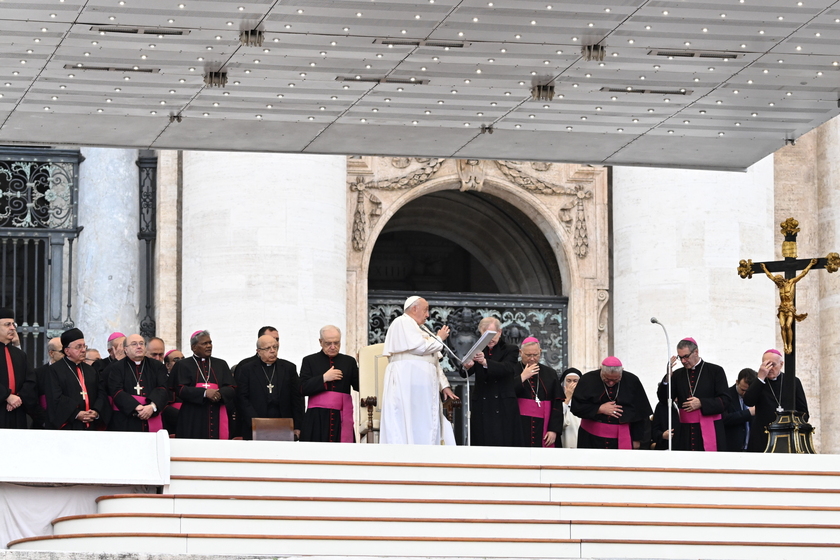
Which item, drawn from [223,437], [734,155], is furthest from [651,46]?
[223,437]

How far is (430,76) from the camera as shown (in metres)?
12.6

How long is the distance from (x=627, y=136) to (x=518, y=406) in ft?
8.01

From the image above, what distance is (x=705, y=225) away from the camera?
54.6ft

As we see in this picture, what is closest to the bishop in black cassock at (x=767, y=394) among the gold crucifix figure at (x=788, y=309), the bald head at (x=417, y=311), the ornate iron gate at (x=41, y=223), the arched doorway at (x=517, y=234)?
the gold crucifix figure at (x=788, y=309)

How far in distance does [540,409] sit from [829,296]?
527 centimetres

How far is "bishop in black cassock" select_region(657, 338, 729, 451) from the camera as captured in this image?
1341 cm

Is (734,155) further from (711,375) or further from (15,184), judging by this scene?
(15,184)

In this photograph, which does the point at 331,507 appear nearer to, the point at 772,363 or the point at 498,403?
the point at 498,403

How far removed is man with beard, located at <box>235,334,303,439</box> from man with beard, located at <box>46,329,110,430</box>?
113 cm

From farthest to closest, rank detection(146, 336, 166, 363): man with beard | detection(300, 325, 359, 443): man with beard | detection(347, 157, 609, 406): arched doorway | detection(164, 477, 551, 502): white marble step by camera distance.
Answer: detection(347, 157, 609, 406): arched doorway → detection(146, 336, 166, 363): man with beard → detection(300, 325, 359, 443): man with beard → detection(164, 477, 551, 502): white marble step

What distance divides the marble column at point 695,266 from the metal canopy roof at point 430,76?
2.11 meters

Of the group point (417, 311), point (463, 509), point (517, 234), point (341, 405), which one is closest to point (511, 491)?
point (463, 509)

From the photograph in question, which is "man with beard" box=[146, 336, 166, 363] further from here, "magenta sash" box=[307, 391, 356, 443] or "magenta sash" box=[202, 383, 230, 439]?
"magenta sash" box=[307, 391, 356, 443]

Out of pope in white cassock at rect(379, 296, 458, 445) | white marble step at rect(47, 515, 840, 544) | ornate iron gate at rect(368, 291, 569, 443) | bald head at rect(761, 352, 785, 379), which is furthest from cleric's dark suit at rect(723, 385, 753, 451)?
ornate iron gate at rect(368, 291, 569, 443)
